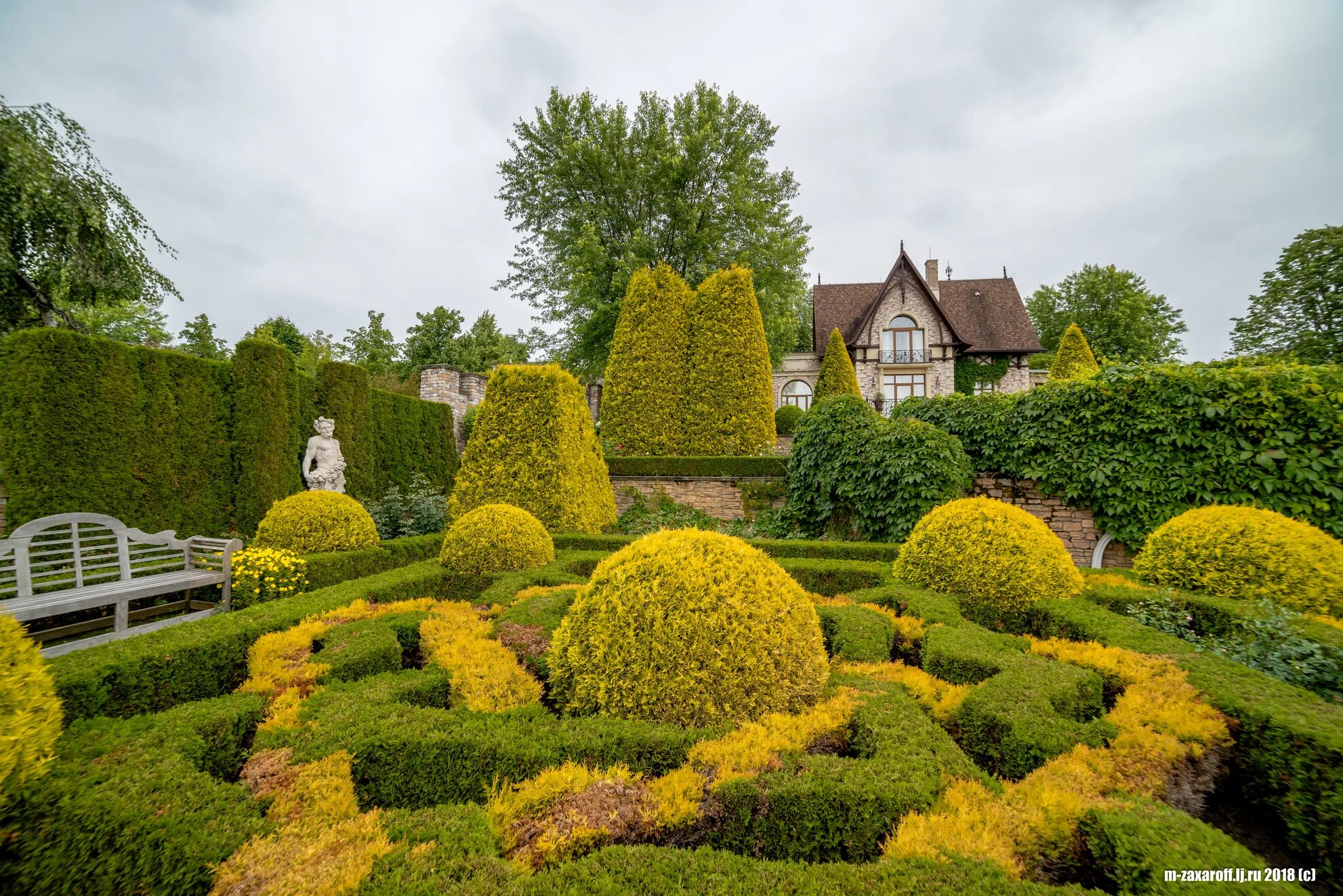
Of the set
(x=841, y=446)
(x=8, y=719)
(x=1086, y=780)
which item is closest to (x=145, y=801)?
(x=8, y=719)

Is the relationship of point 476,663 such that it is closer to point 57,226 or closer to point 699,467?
point 699,467

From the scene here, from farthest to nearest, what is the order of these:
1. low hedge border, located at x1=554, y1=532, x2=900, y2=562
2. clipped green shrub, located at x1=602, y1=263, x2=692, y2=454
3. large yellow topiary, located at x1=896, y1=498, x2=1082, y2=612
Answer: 1. clipped green shrub, located at x1=602, y1=263, x2=692, y2=454
2. low hedge border, located at x1=554, y1=532, x2=900, y2=562
3. large yellow topiary, located at x1=896, y1=498, x2=1082, y2=612

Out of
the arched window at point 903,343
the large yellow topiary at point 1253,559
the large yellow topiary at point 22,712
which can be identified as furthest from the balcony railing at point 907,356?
the large yellow topiary at point 22,712

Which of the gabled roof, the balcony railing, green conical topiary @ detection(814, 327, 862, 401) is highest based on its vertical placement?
the gabled roof

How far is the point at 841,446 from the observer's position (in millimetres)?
8492

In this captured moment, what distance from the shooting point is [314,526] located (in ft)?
19.8

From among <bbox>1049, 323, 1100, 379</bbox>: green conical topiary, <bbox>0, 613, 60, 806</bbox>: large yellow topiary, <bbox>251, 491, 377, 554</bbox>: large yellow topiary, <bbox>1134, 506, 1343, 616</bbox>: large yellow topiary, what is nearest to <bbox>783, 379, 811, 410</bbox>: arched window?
<bbox>1049, 323, 1100, 379</bbox>: green conical topiary

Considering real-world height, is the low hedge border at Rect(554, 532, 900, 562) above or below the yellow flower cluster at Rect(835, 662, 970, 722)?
above

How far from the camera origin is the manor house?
80.3 feet

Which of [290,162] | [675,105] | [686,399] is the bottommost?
[686,399]

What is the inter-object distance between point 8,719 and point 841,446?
8626 millimetres

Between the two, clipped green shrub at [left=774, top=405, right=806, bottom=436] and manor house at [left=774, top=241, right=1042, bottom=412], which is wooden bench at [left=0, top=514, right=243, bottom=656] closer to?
clipped green shrub at [left=774, top=405, right=806, bottom=436]

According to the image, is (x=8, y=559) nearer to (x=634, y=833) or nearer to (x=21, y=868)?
(x=21, y=868)

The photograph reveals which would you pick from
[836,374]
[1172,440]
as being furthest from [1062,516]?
[836,374]
